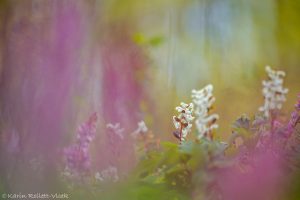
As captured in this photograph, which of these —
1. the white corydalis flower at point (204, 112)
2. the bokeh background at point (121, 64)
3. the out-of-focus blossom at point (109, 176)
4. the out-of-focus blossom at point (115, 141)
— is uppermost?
the bokeh background at point (121, 64)

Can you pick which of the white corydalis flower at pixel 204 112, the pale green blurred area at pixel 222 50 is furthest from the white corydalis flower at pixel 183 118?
the pale green blurred area at pixel 222 50

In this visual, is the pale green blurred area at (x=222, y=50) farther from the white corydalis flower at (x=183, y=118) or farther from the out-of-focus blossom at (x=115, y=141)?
the white corydalis flower at (x=183, y=118)

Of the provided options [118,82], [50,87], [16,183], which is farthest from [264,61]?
[16,183]

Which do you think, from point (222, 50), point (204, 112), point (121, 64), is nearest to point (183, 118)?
point (204, 112)

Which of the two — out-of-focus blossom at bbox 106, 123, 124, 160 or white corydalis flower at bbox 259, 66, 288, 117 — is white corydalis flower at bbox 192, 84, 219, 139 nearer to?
white corydalis flower at bbox 259, 66, 288, 117

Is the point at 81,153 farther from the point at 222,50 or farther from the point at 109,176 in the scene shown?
the point at 222,50

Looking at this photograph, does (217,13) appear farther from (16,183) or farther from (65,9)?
(16,183)

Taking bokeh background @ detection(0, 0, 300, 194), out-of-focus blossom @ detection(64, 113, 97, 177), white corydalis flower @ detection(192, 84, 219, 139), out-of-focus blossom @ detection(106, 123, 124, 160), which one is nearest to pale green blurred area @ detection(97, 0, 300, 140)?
bokeh background @ detection(0, 0, 300, 194)
